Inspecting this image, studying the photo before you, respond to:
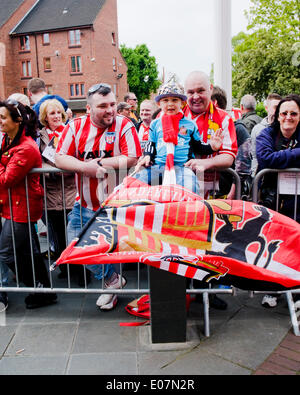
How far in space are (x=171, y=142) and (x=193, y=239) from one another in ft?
2.82

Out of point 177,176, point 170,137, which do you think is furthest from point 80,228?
point 170,137

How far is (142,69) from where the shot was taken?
59.4m

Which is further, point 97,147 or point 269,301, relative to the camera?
point 269,301

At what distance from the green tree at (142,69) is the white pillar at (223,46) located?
5465cm

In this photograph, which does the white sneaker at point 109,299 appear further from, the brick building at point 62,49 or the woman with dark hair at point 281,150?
the brick building at point 62,49

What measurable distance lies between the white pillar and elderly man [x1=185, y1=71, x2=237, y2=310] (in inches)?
76.5

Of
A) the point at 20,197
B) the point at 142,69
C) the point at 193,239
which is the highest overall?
the point at 142,69

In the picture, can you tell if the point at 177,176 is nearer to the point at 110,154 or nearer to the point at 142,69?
the point at 110,154

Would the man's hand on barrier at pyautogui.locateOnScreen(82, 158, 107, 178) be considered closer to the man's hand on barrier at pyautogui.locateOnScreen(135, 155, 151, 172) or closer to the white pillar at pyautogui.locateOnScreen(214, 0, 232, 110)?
the man's hand on barrier at pyautogui.locateOnScreen(135, 155, 151, 172)

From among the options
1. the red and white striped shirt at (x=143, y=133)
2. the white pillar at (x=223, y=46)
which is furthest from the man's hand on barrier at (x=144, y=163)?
the red and white striped shirt at (x=143, y=133)

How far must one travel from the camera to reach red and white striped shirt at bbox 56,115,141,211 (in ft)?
12.0

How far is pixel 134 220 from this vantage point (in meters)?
2.91
